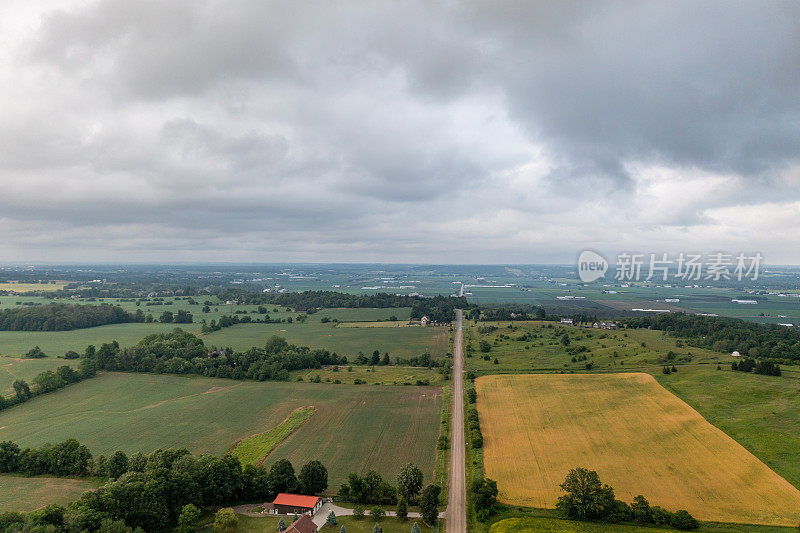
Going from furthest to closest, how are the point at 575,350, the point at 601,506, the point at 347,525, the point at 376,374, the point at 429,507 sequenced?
the point at 575,350 < the point at 376,374 < the point at 601,506 < the point at 347,525 < the point at 429,507

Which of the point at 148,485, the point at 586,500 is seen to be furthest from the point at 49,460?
the point at 586,500

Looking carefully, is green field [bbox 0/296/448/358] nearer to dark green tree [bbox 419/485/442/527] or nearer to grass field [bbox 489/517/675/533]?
dark green tree [bbox 419/485/442/527]

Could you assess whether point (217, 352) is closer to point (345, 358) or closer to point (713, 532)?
point (345, 358)

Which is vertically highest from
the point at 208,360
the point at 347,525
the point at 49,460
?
the point at 208,360

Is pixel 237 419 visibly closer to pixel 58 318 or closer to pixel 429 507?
pixel 429 507

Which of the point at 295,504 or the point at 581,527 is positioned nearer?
the point at 581,527

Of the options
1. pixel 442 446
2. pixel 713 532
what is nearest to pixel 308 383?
pixel 442 446

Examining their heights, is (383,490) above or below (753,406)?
below
